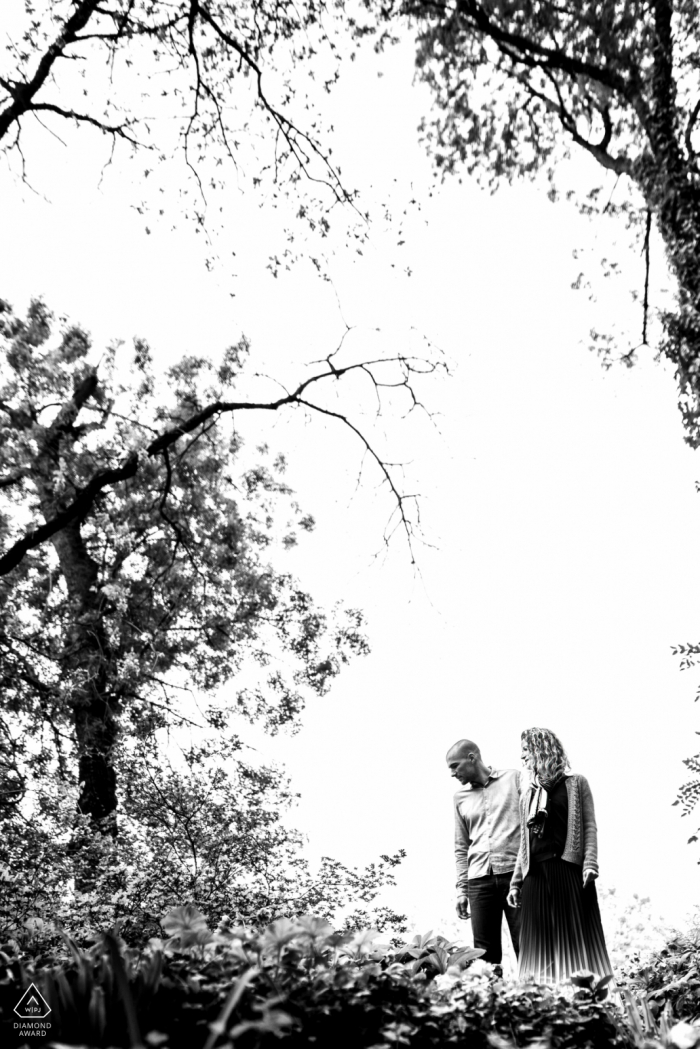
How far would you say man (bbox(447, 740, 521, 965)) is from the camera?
17.1 feet

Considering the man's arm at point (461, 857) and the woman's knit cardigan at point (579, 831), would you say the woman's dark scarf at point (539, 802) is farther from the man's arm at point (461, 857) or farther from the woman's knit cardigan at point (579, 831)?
the man's arm at point (461, 857)

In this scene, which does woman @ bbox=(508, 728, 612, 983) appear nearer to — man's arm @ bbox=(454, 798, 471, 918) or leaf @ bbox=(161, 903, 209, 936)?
man's arm @ bbox=(454, 798, 471, 918)

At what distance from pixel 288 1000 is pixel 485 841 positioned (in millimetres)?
3466

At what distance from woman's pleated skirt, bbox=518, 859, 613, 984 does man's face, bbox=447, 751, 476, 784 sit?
0.85 m

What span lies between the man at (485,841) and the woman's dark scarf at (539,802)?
55 cm

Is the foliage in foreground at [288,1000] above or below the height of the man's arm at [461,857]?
below

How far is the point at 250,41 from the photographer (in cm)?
782

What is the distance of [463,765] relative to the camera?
17.9 ft

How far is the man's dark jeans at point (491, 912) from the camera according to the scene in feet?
17.0

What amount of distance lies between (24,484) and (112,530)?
4.45ft

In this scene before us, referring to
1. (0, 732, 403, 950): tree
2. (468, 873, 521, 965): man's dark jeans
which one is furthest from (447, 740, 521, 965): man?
(0, 732, 403, 950): tree

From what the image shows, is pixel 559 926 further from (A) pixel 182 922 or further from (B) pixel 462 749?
(A) pixel 182 922

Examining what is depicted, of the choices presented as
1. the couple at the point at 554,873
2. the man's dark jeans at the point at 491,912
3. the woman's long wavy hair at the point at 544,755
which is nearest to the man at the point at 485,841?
the man's dark jeans at the point at 491,912

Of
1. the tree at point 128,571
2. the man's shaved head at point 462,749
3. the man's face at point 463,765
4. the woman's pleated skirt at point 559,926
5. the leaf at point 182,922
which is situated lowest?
the leaf at point 182,922
